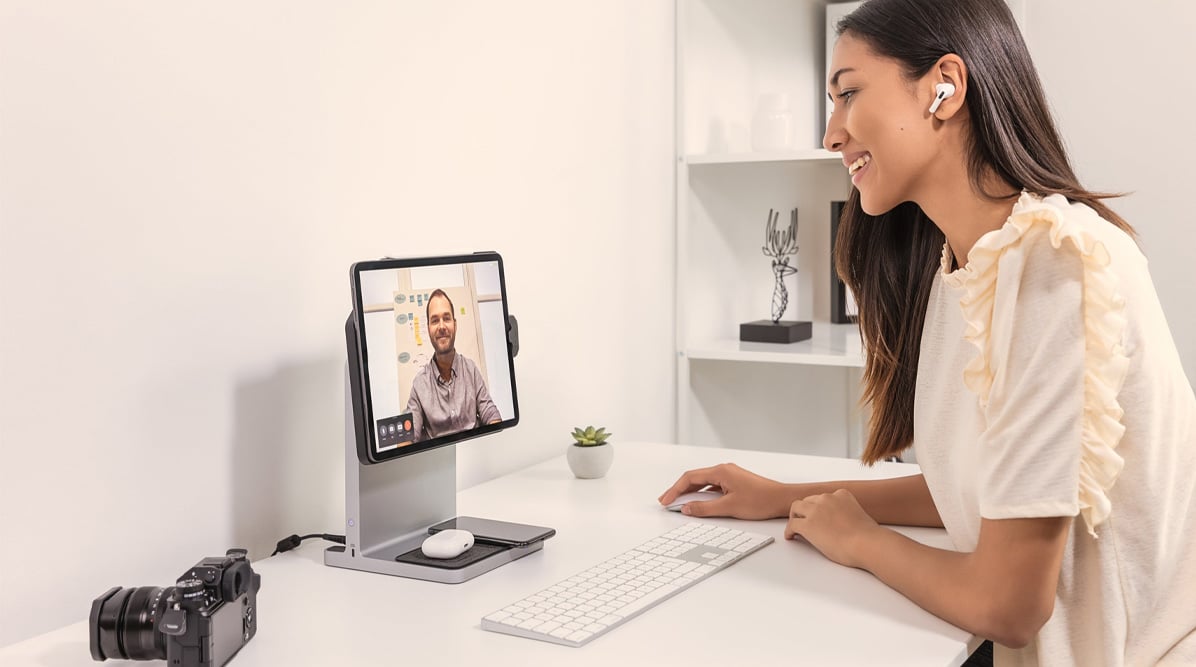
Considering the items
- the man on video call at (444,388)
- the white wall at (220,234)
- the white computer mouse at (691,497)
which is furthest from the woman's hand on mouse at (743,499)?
the white wall at (220,234)

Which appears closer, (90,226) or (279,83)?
(90,226)

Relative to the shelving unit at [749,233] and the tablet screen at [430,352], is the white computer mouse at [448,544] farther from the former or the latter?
the shelving unit at [749,233]

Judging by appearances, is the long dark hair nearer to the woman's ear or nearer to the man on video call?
the woman's ear

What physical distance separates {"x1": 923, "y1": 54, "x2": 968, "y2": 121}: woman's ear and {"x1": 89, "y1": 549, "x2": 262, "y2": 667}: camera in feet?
2.65

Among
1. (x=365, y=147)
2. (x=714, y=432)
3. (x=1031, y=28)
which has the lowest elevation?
(x=714, y=432)

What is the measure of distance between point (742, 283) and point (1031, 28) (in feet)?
2.90

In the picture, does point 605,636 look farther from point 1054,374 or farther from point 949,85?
point 949,85

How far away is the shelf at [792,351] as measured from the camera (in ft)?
6.94

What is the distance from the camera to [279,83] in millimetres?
→ 1271

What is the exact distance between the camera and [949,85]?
1.11 m

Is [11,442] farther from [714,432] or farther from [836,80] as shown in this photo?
[714,432]

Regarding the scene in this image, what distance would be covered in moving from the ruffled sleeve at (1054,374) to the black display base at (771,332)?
128 centimetres

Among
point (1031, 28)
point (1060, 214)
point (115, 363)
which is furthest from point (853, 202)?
point (1031, 28)

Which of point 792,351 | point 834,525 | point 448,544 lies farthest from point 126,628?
point 792,351
